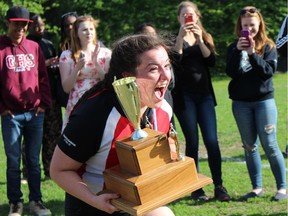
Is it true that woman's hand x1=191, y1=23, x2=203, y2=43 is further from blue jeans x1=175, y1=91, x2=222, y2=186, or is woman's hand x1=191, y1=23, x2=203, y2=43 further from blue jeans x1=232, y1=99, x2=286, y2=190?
blue jeans x1=232, y1=99, x2=286, y2=190

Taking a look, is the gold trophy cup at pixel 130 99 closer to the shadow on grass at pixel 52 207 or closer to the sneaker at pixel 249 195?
the shadow on grass at pixel 52 207

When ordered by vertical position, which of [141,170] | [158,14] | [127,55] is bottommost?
[158,14]

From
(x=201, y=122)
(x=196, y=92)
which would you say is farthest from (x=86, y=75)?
(x=201, y=122)

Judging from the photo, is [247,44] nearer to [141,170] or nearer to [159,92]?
[159,92]

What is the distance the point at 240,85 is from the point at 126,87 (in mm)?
3083

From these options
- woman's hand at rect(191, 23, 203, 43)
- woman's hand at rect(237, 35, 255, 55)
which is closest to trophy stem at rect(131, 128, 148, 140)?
woman's hand at rect(237, 35, 255, 55)

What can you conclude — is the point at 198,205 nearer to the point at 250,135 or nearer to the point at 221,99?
the point at 250,135

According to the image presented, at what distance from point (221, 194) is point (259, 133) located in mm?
769

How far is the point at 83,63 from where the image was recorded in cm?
541

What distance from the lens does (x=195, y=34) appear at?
222 inches

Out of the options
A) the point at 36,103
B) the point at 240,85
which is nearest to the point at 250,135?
the point at 240,85

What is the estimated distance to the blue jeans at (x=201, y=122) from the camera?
18.5 ft

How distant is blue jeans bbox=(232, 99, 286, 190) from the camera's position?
17.8 ft

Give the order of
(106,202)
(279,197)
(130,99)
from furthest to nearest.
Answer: (279,197), (106,202), (130,99)
